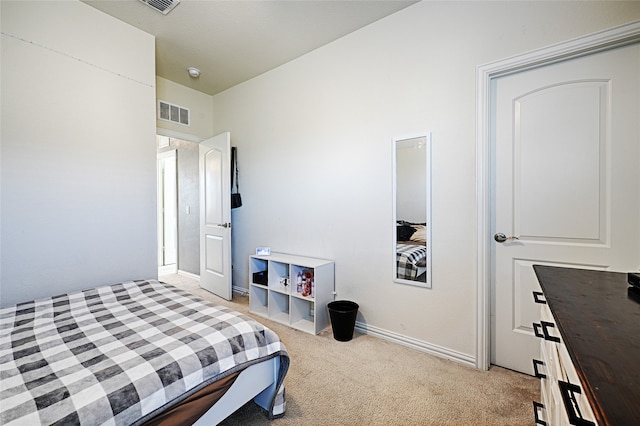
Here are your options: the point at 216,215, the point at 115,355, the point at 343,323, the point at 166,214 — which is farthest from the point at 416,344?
the point at 166,214

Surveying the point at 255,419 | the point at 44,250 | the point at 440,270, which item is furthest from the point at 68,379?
the point at 440,270

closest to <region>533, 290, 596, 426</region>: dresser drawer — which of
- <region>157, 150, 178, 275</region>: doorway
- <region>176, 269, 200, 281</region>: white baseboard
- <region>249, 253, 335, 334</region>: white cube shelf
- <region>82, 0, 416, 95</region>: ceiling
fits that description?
<region>249, 253, 335, 334</region>: white cube shelf

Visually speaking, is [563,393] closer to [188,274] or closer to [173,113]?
[173,113]

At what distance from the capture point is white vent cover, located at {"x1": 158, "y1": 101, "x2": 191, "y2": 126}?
3.42 m

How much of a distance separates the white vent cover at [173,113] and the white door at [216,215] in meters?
0.36

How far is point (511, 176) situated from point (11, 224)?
3.42 meters

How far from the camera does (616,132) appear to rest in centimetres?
161

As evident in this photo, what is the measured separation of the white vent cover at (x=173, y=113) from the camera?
342cm

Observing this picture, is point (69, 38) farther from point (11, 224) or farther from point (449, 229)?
point (449, 229)

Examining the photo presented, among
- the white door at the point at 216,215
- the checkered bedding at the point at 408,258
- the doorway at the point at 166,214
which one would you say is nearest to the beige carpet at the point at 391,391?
the checkered bedding at the point at 408,258

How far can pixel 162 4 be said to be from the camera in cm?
222

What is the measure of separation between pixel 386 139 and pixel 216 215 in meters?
2.37

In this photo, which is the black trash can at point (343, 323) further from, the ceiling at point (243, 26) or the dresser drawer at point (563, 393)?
the ceiling at point (243, 26)

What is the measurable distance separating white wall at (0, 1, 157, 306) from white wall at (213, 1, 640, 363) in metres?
1.26
